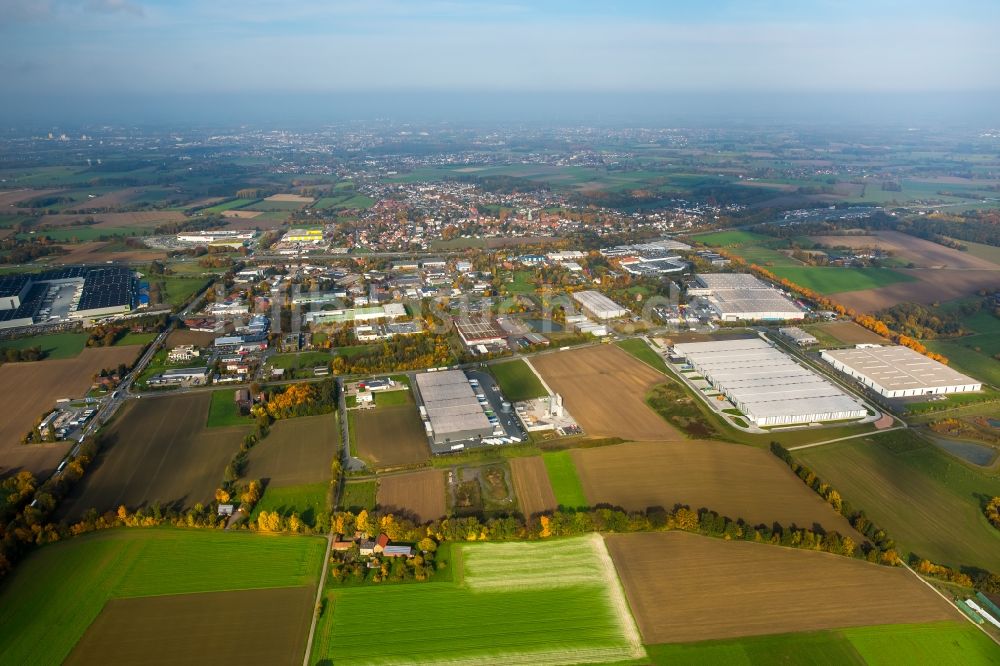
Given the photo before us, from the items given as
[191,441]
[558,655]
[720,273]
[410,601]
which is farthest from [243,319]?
[720,273]

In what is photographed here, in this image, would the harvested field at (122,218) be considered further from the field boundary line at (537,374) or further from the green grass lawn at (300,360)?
the field boundary line at (537,374)

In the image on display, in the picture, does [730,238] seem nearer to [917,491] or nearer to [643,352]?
[643,352]

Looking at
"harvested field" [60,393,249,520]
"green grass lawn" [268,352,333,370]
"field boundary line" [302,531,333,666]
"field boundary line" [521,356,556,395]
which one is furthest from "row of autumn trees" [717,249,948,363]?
"harvested field" [60,393,249,520]

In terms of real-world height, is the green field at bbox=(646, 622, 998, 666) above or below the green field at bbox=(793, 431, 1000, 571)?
below

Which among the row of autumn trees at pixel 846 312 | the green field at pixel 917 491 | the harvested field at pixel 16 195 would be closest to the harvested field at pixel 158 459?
the green field at pixel 917 491

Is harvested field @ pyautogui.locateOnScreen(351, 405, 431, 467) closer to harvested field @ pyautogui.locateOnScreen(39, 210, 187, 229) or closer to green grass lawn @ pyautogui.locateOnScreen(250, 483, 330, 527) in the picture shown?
green grass lawn @ pyautogui.locateOnScreen(250, 483, 330, 527)

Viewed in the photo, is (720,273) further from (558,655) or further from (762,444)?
(558,655)
